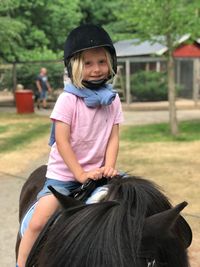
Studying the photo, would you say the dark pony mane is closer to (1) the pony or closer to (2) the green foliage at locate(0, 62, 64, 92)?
(1) the pony

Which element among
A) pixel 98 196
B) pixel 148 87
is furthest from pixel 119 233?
pixel 148 87

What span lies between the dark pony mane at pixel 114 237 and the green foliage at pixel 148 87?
2116 centimetres

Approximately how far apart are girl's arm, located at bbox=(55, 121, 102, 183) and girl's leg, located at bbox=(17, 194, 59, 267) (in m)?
0.17

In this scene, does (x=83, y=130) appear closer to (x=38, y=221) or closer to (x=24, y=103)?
(x=38, y=221)

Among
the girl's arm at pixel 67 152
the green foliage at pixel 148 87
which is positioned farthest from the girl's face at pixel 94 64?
the green foliage at pixel 148 87

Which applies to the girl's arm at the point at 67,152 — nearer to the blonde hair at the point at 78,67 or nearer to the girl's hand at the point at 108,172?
the girl's hand at the point at 108,172

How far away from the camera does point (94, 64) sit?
8.28 feet

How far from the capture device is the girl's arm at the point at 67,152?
8.10ft

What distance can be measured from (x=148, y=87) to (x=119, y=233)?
848 inches

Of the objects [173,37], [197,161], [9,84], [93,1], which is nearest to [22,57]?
[9,84]

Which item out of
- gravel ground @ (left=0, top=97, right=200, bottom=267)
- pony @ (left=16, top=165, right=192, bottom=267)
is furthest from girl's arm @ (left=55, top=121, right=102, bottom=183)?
gravel ground @ (left=0, top=97, right=200, bottom=267)

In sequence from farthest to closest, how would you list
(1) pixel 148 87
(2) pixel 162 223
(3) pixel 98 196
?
(1) pixel 148 87 < (3) pixel 98 196 < (2) pixel 162 223

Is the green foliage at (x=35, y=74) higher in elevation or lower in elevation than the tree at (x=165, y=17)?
lower

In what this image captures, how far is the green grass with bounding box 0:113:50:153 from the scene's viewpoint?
491 inches
